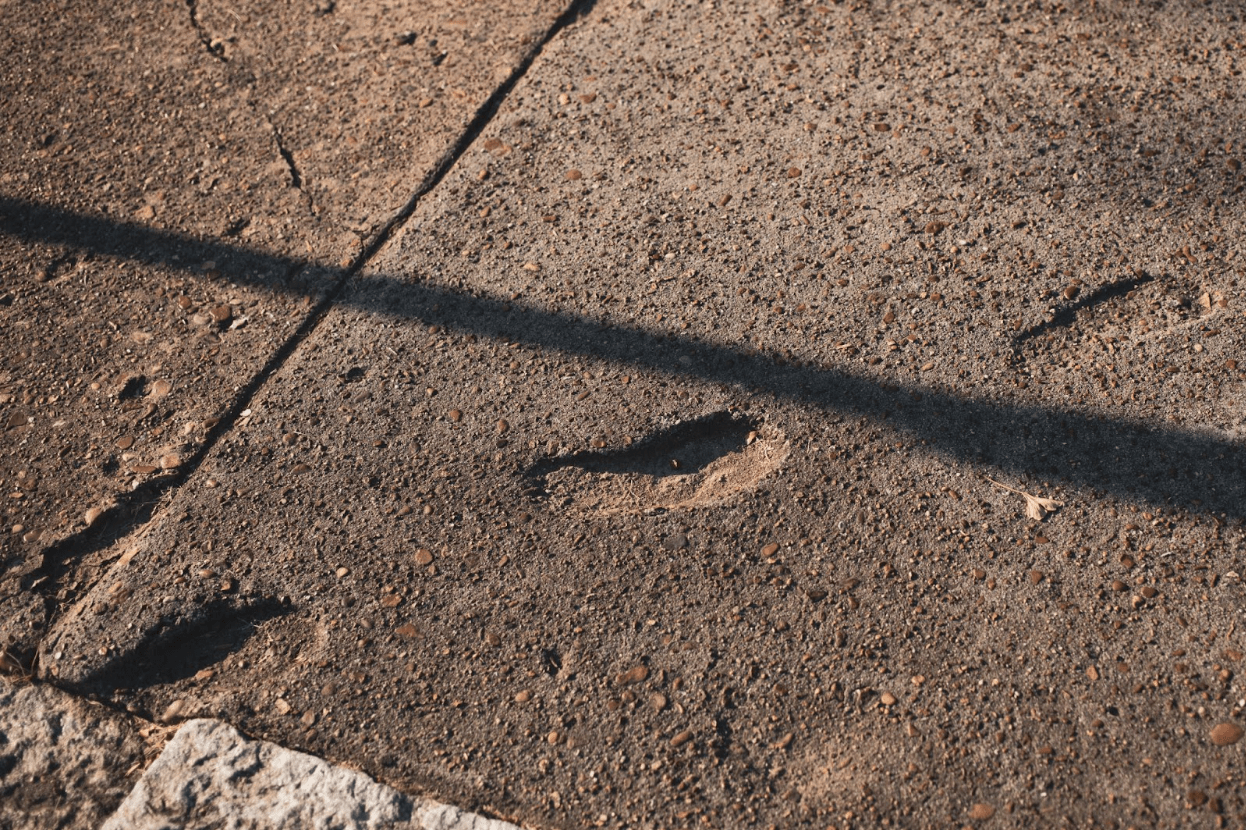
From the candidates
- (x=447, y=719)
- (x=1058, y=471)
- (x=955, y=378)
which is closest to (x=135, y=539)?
(x=447, y=719)

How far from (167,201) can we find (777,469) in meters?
1.85

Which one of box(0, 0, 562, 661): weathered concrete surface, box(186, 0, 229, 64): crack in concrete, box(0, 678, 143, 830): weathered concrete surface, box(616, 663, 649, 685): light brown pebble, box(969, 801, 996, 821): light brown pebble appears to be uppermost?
box(186, 0, 229, 64): crack in concrete

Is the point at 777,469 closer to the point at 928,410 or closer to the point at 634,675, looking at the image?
the point at 928,410

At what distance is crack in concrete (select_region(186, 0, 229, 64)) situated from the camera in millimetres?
2993

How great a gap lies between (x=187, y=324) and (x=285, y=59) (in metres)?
1.03

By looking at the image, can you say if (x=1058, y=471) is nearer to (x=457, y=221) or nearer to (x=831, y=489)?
(x=831, y=489)

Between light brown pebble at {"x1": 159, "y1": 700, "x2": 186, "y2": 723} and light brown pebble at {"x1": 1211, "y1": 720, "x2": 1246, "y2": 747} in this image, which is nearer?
light brown pebble at {"x1": 1211, "y1": 720, "x2": 1246, "y2": 747}

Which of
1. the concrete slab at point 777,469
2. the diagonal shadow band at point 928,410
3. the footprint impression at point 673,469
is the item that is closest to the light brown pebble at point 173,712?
the concrete slab at point 777,469

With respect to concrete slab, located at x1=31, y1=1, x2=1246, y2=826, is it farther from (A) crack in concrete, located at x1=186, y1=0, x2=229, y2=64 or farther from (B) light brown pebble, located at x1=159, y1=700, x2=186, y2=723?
(A) crack in concrete, located at x1=186, y1=0, x2=229, y2=64

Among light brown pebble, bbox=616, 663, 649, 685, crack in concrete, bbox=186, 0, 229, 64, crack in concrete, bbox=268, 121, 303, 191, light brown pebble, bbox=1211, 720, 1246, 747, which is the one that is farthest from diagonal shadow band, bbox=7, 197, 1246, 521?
crack in concrete, bbox=186, 0, 229, 64

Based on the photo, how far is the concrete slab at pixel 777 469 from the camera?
1759 mm

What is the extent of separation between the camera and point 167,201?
265 cm

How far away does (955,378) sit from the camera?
2166mm

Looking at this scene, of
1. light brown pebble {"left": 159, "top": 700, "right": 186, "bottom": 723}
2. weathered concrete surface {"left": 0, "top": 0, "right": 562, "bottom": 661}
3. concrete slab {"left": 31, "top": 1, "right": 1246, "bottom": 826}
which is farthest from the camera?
weathered concrete surface {"left": 0, "top": 0, "right": 562, "bottom": 661}
